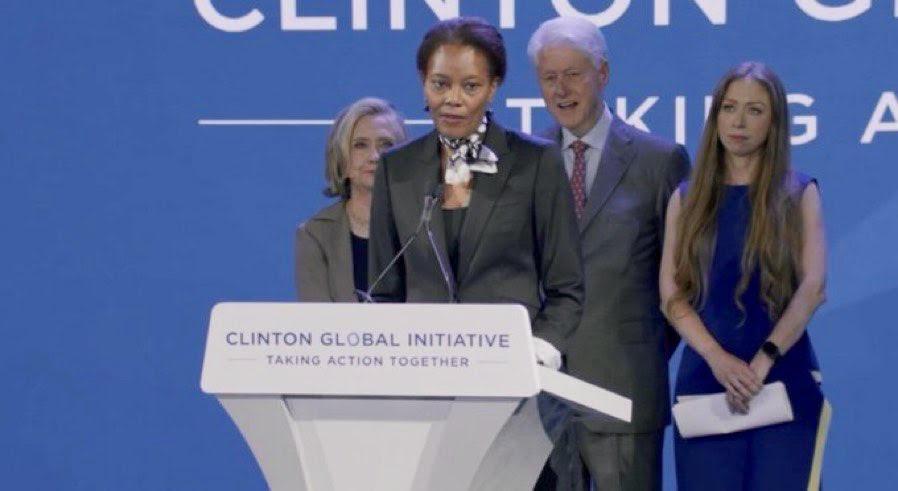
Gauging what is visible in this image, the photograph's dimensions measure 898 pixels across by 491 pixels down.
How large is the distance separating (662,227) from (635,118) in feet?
2.71

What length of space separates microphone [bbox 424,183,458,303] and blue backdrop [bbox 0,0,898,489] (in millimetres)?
2095

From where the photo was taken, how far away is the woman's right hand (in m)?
3.86

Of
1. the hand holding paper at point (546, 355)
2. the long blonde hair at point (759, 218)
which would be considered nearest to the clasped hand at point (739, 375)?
the long blonde hair at point (759, 218)

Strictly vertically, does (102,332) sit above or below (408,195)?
below

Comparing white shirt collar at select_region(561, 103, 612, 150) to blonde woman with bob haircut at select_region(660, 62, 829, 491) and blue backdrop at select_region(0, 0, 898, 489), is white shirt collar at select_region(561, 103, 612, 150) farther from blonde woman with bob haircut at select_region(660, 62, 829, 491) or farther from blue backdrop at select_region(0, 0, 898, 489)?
blue backdrop at select_region(0, 0, 898, 489)

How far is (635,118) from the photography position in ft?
16.3

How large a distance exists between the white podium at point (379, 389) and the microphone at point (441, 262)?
0.49 meters

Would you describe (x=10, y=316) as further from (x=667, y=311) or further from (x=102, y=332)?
(x=667, y=311)

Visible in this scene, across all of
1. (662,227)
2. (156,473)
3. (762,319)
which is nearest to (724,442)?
(762,319)

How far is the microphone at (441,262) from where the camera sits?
293 centimetres

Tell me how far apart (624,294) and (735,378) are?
16.4 inches

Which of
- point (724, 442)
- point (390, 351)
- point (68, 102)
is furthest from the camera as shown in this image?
point (68, 102)

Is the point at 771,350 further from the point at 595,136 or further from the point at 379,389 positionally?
the point at 379,389

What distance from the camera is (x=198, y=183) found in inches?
207
